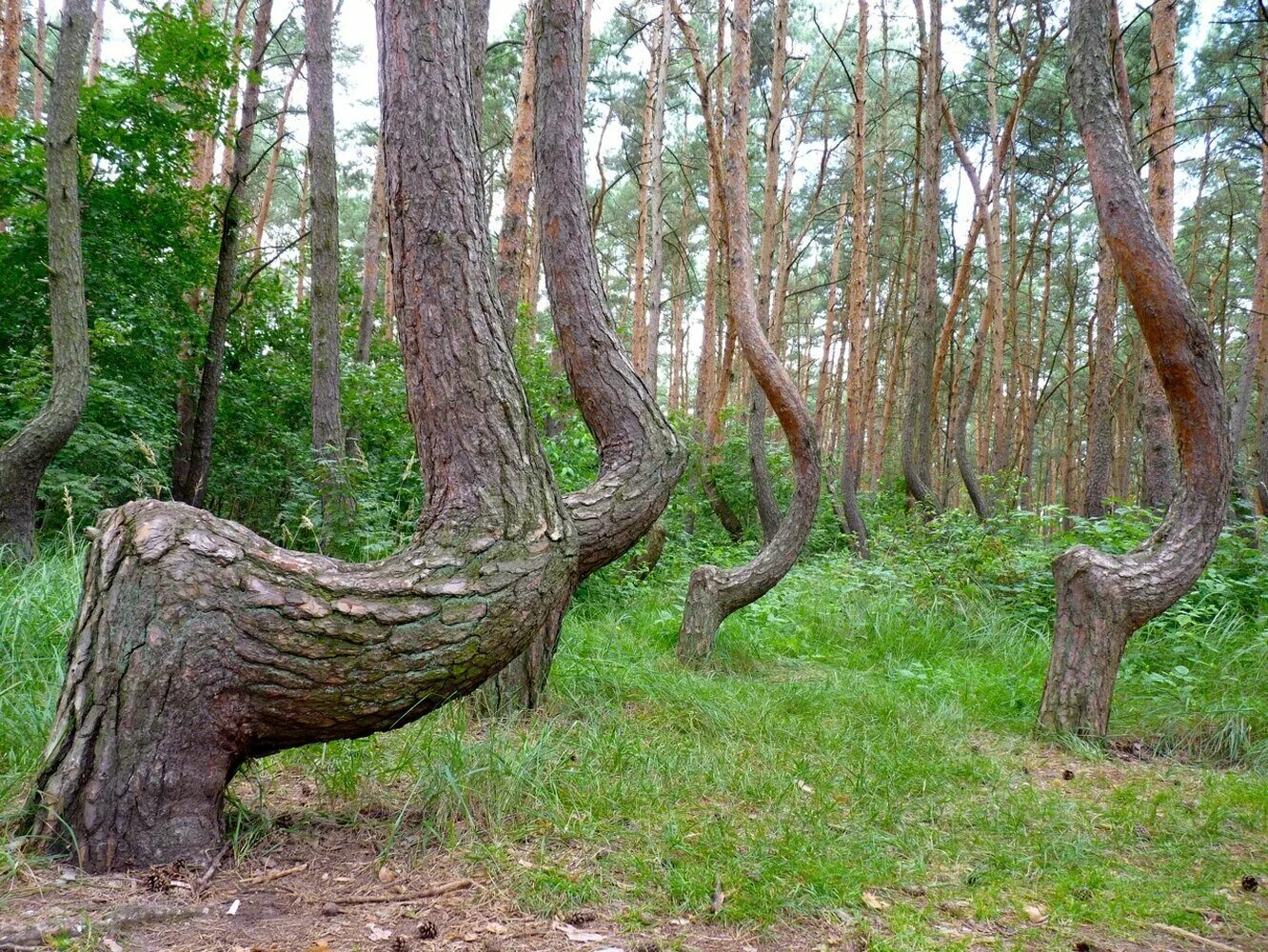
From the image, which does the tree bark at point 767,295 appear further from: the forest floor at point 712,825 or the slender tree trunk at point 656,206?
the forest floor at point 712,825

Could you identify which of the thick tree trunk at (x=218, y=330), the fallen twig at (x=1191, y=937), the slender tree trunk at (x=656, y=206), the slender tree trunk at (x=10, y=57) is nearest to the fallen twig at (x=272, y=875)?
the fallen twig at (x=1191, y=937)

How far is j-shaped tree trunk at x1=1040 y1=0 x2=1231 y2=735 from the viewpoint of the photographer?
13.5 ft

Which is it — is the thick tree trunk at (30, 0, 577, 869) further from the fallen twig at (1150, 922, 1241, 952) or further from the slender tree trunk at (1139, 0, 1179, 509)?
the slender tree trunk at (1139, 0, 1179, 509)

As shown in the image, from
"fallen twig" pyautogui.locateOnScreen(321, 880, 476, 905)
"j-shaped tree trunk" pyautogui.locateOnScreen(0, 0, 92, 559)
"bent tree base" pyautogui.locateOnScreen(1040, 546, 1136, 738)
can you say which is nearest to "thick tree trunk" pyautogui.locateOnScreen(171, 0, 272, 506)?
"j-shaped tree trunk" pyautogui.locateOnScreen(0, 0, 92, 559)

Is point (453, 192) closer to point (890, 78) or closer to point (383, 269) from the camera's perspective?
point (890, 78)

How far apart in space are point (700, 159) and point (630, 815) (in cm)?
2078

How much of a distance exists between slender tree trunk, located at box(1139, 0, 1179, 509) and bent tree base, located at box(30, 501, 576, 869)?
338 inches

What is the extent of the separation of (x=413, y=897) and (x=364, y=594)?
2.86 ft

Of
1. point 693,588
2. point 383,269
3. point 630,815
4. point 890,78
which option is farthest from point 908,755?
point 383,269

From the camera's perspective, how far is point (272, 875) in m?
2.25

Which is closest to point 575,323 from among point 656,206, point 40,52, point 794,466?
point 794,466

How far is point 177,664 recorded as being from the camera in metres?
2.13

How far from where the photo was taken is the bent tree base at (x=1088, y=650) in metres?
4.09

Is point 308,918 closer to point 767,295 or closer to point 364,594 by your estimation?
point 364,594
